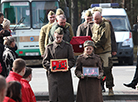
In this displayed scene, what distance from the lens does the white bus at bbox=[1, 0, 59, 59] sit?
50.5 ft

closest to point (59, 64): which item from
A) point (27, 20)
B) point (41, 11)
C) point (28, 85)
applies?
point (28, 85)

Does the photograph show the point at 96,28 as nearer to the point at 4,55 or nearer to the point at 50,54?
the point at 50,54

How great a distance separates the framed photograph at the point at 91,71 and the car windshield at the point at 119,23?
32.2 ft

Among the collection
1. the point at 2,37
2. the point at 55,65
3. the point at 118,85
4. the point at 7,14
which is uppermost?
the point at 7,14

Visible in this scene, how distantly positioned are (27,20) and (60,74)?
9.61m

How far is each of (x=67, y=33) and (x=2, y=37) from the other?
52.5 inches

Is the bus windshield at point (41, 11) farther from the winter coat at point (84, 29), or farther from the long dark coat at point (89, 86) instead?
the long dark coat at point (89, 86)

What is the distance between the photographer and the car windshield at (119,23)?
15.8m

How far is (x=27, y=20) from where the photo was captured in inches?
614

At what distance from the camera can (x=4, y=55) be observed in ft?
20.4

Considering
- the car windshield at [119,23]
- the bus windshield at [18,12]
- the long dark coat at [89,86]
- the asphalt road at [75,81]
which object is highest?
the bus windshield at [18,12]

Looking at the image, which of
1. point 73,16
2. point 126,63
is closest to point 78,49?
point 126,63

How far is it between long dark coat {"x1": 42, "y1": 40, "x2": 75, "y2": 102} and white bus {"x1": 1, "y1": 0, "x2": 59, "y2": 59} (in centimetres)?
905

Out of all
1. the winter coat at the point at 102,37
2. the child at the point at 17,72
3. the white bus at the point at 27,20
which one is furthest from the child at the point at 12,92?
the white bus at the point at 27,20
